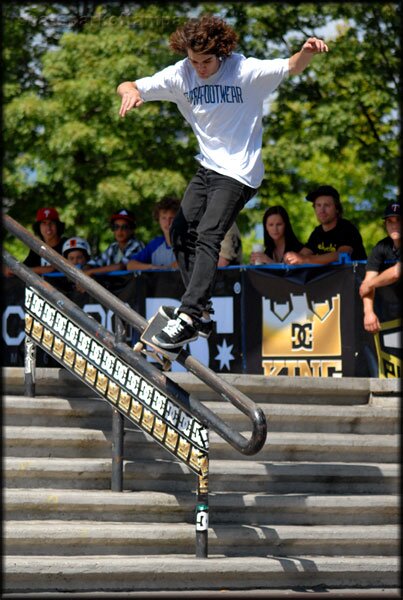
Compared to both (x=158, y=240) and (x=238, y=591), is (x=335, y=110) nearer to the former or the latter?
(x=158, y=240)

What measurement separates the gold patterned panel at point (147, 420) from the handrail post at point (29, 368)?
1.06 m

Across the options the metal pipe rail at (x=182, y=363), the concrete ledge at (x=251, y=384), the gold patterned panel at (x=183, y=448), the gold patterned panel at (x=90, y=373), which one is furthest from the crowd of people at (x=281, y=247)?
the gold patterned panel at (x=183, y=448)

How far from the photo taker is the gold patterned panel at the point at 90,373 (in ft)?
24.3

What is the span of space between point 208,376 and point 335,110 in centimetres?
1357

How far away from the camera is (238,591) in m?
6.73

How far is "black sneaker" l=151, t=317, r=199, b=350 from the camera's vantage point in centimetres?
678

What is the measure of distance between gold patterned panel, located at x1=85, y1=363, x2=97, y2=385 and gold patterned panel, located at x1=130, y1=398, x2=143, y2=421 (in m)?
0.36

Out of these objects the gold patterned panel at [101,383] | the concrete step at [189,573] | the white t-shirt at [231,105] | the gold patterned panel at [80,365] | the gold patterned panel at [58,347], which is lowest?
the concrete step at [189,573]

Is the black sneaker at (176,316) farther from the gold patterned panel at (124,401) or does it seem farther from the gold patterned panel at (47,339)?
the gold patterned panel at (47,339)

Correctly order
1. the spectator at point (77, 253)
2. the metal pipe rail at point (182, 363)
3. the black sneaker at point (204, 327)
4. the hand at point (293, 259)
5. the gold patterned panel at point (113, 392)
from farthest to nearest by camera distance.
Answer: the spectator at point (77, 253), the hand at point (293, 259), the gold patterned panel at point (113, 392), the black sneaker at point (204, 327), the metal pipe rail at point (182, 363)

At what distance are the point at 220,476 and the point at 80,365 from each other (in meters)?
1.24

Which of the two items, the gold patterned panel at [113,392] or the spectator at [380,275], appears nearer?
the gold patterned panel at [113,392]

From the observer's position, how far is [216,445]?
25.6 ft

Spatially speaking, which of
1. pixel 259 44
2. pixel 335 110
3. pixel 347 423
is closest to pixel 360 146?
pixel 335 110
